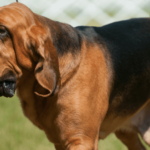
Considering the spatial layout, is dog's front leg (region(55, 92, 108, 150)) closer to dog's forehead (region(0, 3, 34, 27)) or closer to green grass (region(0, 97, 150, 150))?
dog's forehead (region(0, 3, 34, 27))

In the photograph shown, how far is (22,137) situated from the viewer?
450 centimetres

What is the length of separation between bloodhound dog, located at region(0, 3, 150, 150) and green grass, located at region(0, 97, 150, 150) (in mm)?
1353

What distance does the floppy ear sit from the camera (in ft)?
7.20

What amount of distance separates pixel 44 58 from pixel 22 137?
8.63 feet

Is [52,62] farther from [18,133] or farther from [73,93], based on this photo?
[18,133]

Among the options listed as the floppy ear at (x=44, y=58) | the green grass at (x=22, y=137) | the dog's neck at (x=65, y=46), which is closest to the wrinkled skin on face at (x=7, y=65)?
the floppy ear at (x=44, y=58)

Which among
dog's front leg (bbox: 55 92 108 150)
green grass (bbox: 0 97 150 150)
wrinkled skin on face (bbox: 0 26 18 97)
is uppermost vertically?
wrinkled skin on face (bbox: 0 26 18 97)

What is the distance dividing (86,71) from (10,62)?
680mm

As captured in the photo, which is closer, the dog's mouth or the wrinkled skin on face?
the wrinkled skin on face

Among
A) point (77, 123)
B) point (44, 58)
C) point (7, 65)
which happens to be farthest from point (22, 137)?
point (44, 58)

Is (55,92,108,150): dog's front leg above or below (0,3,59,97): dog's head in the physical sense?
below

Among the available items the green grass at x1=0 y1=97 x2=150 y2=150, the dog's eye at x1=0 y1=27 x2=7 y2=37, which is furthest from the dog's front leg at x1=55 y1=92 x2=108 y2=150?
the green grass at x1=0 y1=97 x2=150 y2=150

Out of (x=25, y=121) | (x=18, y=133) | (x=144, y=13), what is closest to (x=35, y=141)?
(x=18, y=133)

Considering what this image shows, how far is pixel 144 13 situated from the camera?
8586 mm
